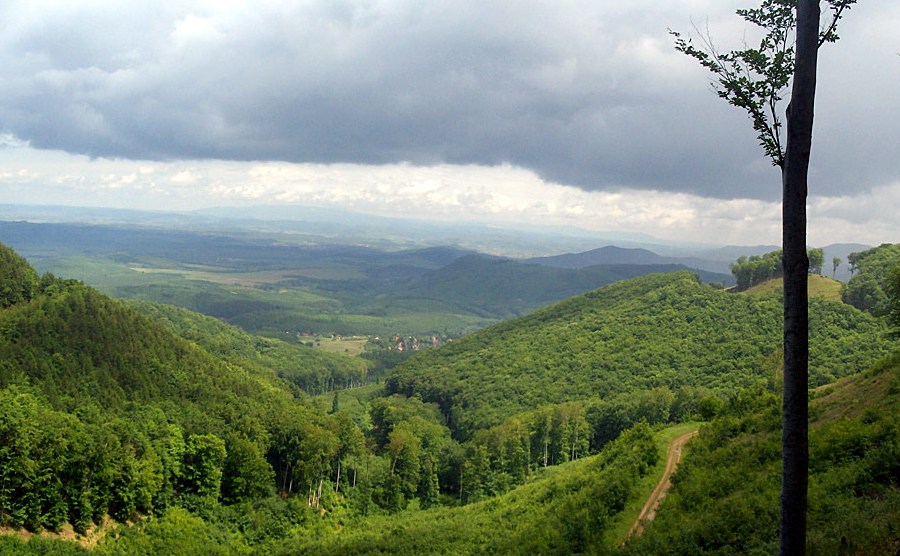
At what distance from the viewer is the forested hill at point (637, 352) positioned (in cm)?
7050

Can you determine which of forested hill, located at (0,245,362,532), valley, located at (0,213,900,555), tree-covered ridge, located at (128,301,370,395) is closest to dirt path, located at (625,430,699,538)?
valley, located at (0,213,900,555)

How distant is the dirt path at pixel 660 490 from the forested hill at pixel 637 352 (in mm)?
34567

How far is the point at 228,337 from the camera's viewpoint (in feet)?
470

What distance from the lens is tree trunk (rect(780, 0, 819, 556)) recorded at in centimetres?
874

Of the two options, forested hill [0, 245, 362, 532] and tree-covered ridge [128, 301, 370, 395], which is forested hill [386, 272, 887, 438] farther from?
forested hill [0, 245, 362, 532]

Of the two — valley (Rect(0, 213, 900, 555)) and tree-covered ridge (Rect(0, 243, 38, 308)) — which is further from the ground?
tree-covered ridge (Rect(0, 243, 38, 308))

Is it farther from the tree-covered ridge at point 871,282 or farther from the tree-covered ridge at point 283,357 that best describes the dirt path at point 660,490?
the tree-covered ridge at point 283,357

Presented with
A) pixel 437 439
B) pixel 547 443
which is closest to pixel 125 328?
pixel 437 439

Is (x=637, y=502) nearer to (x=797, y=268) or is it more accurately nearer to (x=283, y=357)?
(x=797, y=268)

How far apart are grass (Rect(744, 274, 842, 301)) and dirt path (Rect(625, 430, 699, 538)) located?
62115 millimetres

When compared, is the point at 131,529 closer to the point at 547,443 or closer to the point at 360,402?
the point at 547,443

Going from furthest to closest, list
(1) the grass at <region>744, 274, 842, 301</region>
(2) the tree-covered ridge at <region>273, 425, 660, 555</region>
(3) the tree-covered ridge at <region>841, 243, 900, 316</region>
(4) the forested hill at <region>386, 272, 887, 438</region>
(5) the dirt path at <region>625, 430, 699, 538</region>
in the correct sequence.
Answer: (1) the grass at <region>744, 274, 842, 301</region>
(3) the tree-covered ridge at <region>841, 243, 900, 316</region>
(4) the forested hill at <region>386, 272, 887, 438</region>
(2) the tree-covered ridge at <region>273, 425, 660, 555</region>
(5) the dirt path at <region>625, 430, 699, 538</region>

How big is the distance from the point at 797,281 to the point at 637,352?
8420cm

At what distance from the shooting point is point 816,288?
287ft
